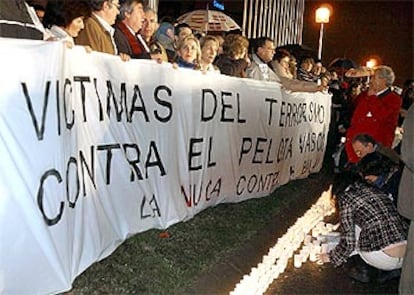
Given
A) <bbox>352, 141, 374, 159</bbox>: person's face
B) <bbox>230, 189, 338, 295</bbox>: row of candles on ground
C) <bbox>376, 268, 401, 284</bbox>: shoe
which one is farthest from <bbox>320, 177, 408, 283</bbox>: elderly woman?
<bbox>352, 141, 374, 159</bbox>: person's face

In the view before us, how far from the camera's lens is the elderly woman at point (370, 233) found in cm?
600

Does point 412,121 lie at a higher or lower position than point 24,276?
higher

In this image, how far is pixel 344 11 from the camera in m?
34.7

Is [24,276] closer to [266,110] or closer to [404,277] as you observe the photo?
[404,277]

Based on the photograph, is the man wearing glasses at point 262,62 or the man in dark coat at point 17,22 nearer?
the man in dark coat at point 17,22

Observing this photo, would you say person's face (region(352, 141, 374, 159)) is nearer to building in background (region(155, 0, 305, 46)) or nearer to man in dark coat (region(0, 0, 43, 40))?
man in dark coat (region(0, 0, 43, 40))

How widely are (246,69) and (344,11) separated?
27.1 metres

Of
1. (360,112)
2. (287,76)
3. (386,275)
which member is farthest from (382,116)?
(386,275)

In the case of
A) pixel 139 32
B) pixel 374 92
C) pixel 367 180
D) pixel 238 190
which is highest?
Result: pixel 139 32

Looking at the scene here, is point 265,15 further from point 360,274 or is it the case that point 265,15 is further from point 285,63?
point 360,274

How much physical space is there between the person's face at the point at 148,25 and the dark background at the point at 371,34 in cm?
2814

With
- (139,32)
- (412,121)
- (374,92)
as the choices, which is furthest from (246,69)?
(412,121)

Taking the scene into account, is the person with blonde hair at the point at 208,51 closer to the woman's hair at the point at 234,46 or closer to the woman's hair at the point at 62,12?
the woman's hair at the point at 234,46

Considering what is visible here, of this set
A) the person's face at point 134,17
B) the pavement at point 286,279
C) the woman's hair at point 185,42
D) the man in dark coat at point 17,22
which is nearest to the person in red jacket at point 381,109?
the pavement at point 286,279
